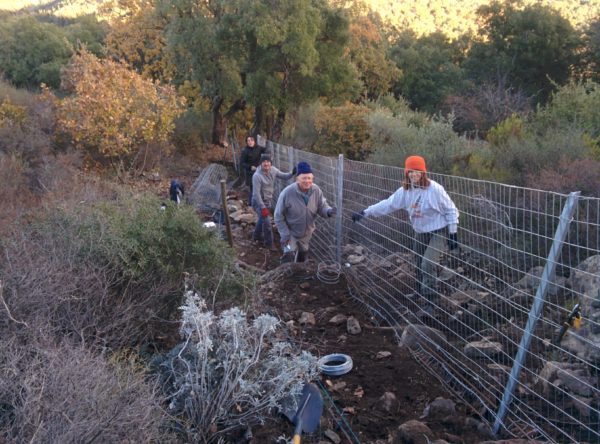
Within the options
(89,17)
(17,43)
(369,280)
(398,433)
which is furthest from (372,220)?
(89,17)

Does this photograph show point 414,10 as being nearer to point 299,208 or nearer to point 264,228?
point 264,228

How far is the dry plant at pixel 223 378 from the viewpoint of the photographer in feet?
11.1

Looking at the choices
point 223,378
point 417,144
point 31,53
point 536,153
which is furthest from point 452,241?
point 31,53

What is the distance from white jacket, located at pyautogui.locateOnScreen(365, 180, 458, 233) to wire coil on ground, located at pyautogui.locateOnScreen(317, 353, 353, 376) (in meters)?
1.45

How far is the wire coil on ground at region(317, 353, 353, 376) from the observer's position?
4.61 meters

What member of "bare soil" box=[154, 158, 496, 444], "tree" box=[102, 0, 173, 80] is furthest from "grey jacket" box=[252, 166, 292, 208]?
"tree" box=[102, 0, 173, 80]

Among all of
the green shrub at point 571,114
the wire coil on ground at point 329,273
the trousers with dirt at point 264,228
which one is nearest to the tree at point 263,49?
the green shrub at point 571,114

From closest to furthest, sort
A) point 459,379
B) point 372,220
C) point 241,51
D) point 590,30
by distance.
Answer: point 459,379 < point 372,220 < point 241,51 < point 590,30

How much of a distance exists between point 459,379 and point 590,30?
75.3 ft

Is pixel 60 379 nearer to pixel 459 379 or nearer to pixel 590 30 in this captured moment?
pixel 459 379

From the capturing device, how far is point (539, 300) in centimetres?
339

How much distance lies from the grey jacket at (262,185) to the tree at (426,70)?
769 inches

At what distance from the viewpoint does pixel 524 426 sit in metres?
3.71

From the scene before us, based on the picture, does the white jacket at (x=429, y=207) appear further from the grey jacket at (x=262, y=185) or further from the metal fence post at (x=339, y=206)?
the grey jacket at (x=262, y=185)
